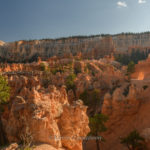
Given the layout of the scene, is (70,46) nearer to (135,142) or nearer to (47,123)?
(135,142)

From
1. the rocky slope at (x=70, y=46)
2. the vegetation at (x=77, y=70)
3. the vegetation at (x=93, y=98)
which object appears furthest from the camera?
the rocky slope at (x=70, y=46)

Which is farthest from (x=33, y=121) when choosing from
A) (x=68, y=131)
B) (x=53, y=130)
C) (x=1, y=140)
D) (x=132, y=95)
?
(x=132, y=95)

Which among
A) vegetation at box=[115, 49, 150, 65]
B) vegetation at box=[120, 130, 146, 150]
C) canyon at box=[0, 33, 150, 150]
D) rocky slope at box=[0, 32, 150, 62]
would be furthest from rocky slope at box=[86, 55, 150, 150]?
rocky slope at box=[0, 32, 150, 62]

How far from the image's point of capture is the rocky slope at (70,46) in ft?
246

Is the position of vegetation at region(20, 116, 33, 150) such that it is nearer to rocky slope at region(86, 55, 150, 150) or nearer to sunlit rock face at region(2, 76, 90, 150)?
sunlit rock face at region(2, 76, 90, 150)

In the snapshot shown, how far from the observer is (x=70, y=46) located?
270 ft

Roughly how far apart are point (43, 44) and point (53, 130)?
83820 mm

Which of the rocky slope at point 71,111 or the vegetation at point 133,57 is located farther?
the vegetation at point 133,57

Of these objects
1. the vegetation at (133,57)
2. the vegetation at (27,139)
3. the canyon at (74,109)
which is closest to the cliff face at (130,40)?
the vegetation at (133,57)

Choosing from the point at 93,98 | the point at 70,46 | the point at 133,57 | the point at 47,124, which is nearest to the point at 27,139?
the point at 47,124

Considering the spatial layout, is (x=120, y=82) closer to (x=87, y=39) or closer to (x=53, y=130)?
(x=53, y=130)

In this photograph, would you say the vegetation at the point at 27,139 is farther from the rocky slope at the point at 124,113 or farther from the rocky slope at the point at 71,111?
the rocky slope at the point at 124,113

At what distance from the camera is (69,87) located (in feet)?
83.2

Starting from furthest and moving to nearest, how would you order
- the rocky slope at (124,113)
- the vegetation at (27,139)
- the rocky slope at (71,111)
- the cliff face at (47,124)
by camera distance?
1. the rocky slope at (124,113)
2. the rocky slope at (71,111)
3. the cliff face at (47,124)
4. the vegetation at (27,139)
